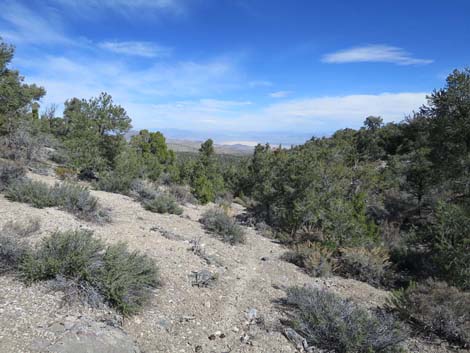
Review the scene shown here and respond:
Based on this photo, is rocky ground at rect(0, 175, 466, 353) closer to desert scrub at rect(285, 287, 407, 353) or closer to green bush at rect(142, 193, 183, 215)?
desert scrub at rect(285, 287, 407, 353)

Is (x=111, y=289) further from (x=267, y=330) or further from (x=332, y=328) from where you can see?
(x=332, y=328)

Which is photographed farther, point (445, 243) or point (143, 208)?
point (143, 208)

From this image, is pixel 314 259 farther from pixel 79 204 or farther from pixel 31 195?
pixel 31 195

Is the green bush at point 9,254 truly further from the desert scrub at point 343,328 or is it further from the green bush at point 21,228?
the desert scrub at point 343,328

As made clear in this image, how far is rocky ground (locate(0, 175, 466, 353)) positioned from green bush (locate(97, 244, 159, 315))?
0.57 ft

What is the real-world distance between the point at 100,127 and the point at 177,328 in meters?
14.3

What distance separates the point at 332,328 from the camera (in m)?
4.38

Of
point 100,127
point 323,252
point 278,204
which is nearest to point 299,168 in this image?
point 278,204

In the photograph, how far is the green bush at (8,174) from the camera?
29.6 ft

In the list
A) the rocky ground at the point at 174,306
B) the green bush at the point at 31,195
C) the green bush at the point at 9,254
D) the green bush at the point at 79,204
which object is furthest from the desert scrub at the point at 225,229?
the green bush at the point at 9,254

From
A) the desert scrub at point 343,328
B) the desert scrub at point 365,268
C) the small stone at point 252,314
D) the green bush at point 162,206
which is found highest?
the green bush at point 162,206

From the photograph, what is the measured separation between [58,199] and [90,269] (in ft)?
14.9

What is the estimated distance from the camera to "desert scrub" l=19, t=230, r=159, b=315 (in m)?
4.33

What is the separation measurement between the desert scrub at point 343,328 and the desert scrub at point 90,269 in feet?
8.00
